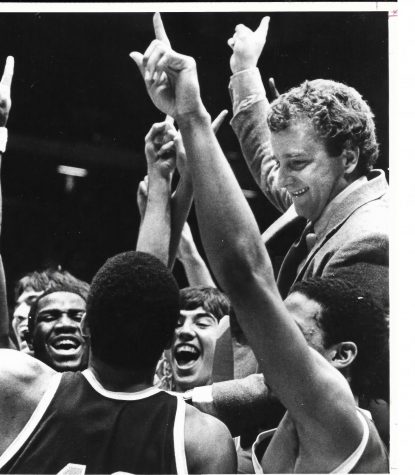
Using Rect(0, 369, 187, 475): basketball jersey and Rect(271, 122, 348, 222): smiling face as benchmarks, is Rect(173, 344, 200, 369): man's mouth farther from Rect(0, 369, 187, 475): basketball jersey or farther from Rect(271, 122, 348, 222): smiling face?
Rect(0, 369, 187, 475): basketball jersey

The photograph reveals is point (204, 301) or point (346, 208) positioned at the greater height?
point (346, 208)

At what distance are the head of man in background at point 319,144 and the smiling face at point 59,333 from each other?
950mm

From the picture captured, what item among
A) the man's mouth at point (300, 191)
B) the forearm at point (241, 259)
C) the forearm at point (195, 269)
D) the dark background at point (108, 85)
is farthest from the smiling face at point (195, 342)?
the forearm at point (241, 259)

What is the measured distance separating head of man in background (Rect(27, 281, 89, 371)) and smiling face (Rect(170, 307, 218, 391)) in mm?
397

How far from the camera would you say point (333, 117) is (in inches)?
90.9

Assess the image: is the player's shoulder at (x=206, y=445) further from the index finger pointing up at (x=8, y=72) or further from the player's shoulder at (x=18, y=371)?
the index finger pointing up at (x=8, y=72)

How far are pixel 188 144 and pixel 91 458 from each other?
2.56ft

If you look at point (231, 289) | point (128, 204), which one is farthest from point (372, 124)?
point (128, 204)

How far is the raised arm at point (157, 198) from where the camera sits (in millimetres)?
2455

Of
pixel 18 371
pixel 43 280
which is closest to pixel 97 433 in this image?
pixel 18 371

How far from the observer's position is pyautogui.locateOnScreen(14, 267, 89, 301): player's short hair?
3.22 metres

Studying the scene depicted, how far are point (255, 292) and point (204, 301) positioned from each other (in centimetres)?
129

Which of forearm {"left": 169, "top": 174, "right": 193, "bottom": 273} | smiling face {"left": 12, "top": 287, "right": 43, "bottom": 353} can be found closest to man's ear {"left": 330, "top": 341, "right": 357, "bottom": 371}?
forearm {"left": 169, "top": 174, "right": 193, "bottom": 273}

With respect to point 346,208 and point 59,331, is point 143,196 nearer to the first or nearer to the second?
point 59,331
